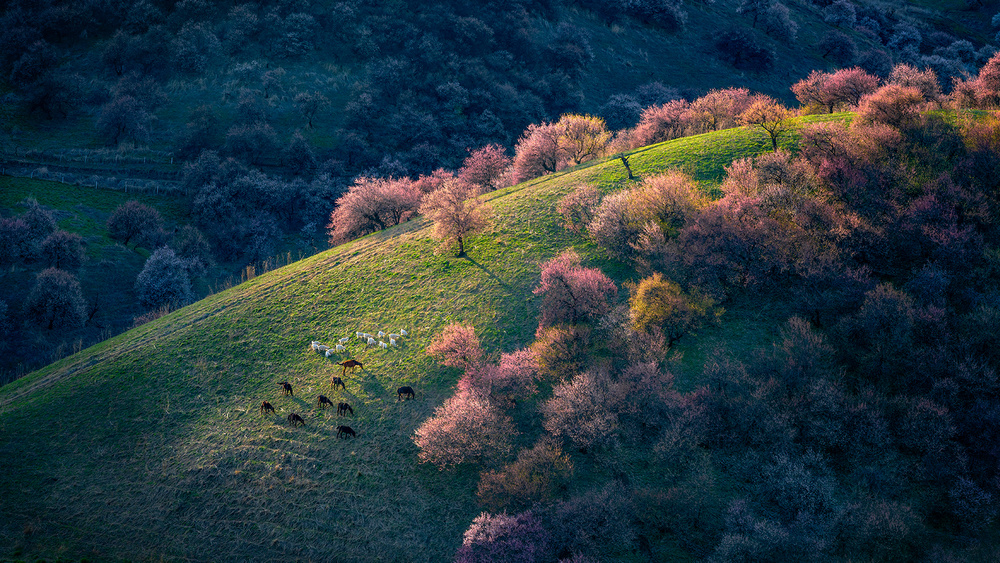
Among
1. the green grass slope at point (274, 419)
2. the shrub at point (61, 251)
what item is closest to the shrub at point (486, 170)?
the green grass slope at point (274, 419)

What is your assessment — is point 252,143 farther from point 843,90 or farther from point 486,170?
point 843,90

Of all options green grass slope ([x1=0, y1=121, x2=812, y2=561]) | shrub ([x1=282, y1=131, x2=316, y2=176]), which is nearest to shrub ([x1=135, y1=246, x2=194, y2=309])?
green grass slope ([x1=0, y1=121, x2=812, y2=561])

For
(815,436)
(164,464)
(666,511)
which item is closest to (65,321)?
(164,464)

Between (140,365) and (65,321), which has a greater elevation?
(140,365)

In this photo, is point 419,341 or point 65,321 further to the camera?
point 65,321

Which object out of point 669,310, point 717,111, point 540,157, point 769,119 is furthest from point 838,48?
point 669,310

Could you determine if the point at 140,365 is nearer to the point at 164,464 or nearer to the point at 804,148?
the point at 164,464
